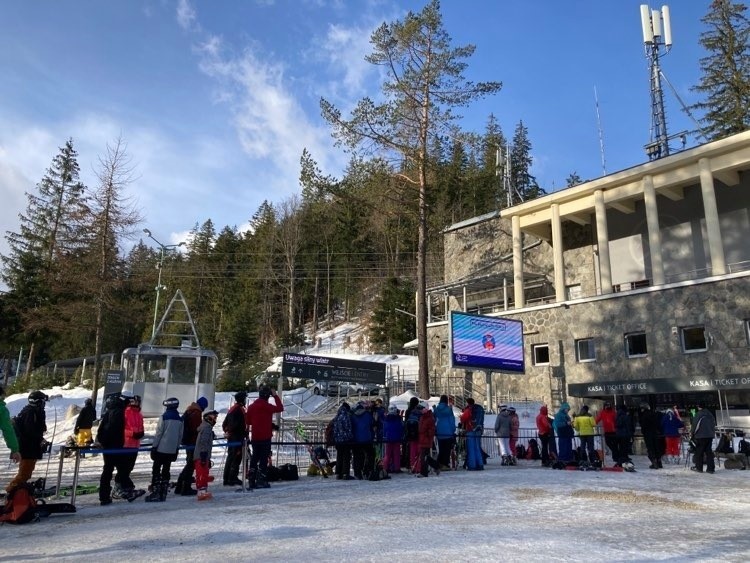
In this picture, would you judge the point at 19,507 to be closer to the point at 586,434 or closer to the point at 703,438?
the point at 586,434

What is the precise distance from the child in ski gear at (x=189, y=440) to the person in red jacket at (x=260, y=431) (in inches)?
32.6

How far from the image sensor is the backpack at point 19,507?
23.1 ft

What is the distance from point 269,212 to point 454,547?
216 ft

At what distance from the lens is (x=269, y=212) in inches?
2724

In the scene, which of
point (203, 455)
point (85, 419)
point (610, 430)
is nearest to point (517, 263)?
point (610, 430)

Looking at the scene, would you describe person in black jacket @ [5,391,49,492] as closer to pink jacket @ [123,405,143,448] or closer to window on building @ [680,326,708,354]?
pink jacket @ [123,405,143,448]

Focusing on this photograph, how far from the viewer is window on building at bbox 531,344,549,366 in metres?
27.7

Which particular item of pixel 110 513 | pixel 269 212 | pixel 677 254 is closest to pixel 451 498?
pixel 110 513

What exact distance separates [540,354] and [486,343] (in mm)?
A: 6572

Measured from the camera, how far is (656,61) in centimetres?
2923

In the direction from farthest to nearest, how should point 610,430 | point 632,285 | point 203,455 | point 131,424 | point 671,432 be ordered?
point 632,285 → point 671,432 → point 610,430 → point 131,424 → point 203,455

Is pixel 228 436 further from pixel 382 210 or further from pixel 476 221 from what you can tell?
pixel 476 221

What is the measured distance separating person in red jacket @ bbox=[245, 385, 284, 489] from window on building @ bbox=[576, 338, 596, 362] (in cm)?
1918

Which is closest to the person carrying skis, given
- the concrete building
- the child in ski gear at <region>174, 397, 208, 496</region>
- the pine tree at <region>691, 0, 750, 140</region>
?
the child in ski gear at <region>174, 397, 208, 496</region>
